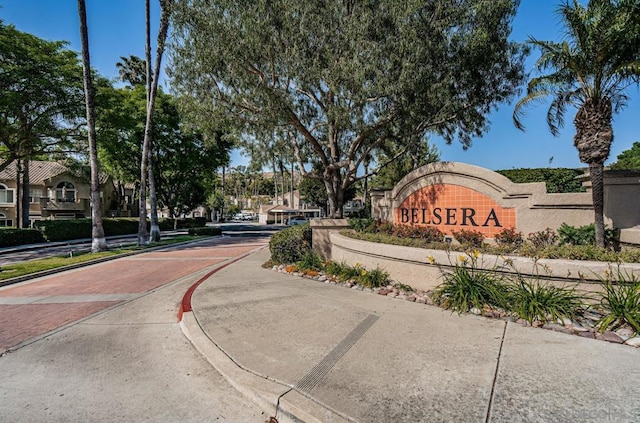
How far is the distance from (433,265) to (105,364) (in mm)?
6239

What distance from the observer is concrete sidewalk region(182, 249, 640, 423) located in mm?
2830

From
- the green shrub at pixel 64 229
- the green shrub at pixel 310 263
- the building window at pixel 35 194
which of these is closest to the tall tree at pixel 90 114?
the green shrub at pixel 64 229

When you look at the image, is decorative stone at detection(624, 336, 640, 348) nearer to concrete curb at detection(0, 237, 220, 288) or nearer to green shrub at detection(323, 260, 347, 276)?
green shrub at detection(323, 260, 347, 276)

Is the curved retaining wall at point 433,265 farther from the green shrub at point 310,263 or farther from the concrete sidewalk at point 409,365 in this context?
the concrete sidewalk at point 409,365

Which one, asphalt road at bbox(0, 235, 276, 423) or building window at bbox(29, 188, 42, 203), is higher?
building window at bbox(29, 188, 42, 203)

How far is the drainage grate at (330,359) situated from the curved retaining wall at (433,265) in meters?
2.32

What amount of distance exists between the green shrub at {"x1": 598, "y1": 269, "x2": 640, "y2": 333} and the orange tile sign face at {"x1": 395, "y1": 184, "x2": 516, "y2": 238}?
287cm

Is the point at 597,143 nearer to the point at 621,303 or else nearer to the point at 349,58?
the point at 621,303

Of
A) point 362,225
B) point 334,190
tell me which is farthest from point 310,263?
point 334,190

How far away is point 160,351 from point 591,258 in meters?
7.82

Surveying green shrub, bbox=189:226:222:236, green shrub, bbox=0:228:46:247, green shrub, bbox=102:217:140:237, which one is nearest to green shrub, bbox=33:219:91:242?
green shrub, bbox=0:228:46:247

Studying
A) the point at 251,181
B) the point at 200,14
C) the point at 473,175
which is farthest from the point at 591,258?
the point at 251,181

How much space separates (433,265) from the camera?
6.71 meters

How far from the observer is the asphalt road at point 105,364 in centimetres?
311
